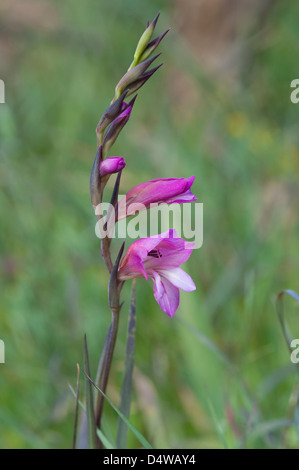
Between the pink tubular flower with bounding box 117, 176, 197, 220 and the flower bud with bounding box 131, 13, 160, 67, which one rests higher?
the flower bud with bounding box 131, 13, 160, 67

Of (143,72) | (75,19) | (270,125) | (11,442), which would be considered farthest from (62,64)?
(143,72)

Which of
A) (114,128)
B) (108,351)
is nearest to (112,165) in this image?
(114,128)

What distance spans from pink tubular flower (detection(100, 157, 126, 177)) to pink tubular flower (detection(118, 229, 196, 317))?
8 cm

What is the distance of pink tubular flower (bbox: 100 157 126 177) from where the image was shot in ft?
1.66

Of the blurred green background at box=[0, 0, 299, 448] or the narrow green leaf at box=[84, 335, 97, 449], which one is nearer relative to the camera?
the narrow green leaf at box=[84, 335, 97, 449]

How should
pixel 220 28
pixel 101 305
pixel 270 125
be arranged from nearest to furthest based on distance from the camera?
pixel 101 305, pixel 270 125, pixel 220 28

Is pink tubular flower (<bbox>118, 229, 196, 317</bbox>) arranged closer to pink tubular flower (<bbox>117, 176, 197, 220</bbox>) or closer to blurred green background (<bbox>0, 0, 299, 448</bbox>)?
pink tubular flower (<bbox>117, 176, 197, 220</bbox>)

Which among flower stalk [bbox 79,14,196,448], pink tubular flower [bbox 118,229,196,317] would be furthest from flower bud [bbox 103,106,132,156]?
pink tubular flower [bbox 118,229,196,317]

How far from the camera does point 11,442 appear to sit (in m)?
1.11

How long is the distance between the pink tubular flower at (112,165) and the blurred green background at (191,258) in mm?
332

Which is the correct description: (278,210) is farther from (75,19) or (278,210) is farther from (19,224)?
(75,19)

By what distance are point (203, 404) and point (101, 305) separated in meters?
0.43

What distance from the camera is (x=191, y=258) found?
4.77 feet

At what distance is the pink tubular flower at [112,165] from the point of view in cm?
51
